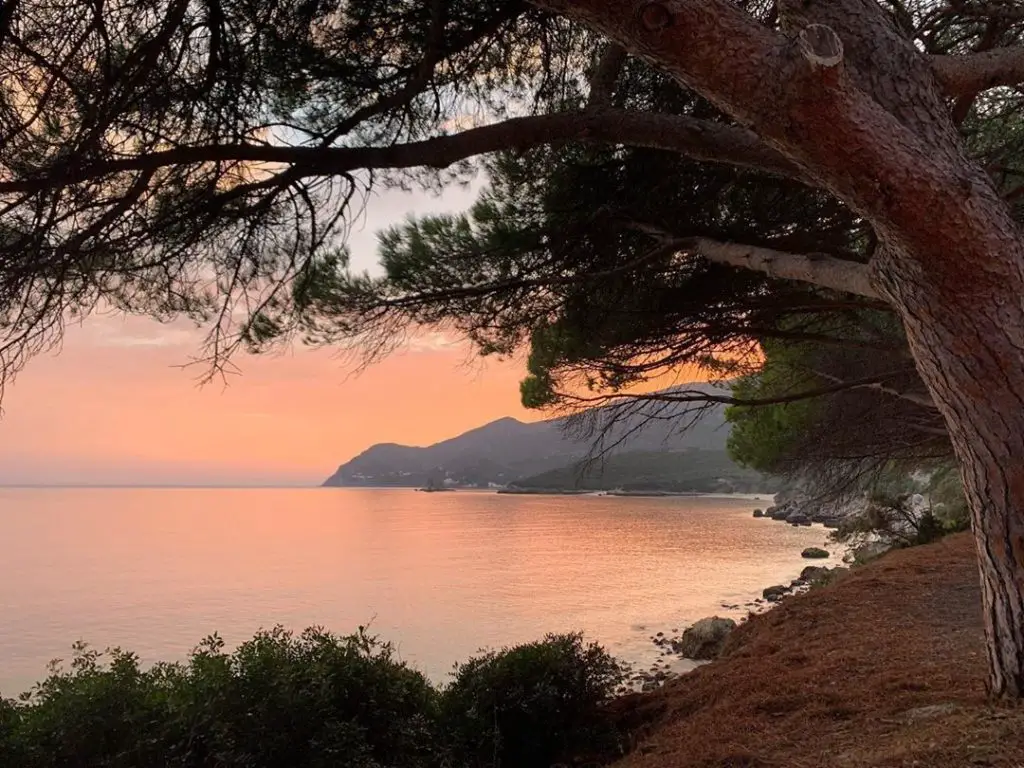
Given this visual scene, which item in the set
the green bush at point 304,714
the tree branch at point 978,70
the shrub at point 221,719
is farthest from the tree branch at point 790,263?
the shrub at point 221,719

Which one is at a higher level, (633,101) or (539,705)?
(633,101)

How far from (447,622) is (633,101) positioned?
29.4 feet

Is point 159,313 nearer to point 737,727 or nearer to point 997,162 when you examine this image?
point 737,727

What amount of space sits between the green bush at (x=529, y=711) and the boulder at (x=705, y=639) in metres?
3.58

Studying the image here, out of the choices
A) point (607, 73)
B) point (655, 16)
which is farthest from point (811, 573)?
point (655, 16)

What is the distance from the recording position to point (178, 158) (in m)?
2.64

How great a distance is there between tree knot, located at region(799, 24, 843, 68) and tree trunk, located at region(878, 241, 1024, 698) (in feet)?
2.20

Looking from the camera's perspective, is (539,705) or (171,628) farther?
(171,628)

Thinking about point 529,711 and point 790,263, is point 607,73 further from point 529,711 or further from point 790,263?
point 529,711

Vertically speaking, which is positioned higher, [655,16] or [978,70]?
[978,70]

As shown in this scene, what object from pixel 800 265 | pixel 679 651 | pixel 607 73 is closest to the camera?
pixel 800 265

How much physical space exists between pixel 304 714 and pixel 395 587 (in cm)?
1172

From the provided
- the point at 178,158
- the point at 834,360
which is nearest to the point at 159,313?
the point at 178,158

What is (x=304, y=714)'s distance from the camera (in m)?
3.71
